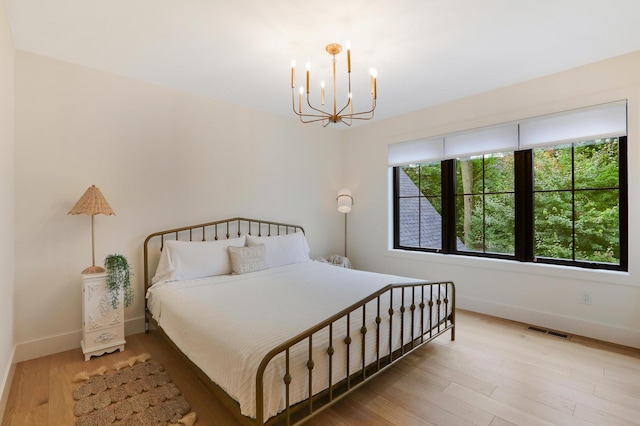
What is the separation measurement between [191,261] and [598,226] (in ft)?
13.1

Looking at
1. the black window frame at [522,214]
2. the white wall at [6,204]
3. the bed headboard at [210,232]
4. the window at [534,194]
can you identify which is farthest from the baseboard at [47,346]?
the window at [534,194]

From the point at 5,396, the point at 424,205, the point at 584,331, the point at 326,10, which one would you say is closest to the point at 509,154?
the point at 424,205

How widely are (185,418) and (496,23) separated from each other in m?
3.30

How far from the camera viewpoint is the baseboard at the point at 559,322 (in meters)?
2.71

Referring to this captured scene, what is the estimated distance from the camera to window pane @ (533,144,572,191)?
311 cm

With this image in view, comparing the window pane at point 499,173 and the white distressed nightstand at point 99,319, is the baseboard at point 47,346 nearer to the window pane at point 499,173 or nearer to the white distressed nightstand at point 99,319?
the white distressed nightstand at point 99,319

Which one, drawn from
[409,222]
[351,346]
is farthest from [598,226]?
[351,346]

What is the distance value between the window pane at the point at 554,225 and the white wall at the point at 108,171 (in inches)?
124

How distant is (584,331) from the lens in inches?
114

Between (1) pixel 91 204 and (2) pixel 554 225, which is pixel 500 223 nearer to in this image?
(2) pixel 554 225

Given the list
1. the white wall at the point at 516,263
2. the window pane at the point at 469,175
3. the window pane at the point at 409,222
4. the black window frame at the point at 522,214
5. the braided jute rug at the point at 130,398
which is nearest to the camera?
the braided jute rug at the point at 130,398

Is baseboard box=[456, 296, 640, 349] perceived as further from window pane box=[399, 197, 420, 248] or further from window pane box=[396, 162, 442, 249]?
window pane box=[399, 197, 420, 248]

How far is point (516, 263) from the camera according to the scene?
10.9 ft

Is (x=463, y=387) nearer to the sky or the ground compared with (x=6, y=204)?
nearer to the ground
